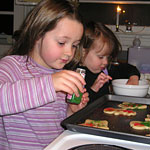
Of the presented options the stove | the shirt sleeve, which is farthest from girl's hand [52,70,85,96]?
the stove

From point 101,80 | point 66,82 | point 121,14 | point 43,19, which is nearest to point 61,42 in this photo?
point 43,19

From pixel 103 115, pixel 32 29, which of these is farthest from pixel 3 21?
pixel 103 115

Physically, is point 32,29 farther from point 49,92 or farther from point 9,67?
point 49,92

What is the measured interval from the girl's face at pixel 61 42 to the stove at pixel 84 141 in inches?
13.3

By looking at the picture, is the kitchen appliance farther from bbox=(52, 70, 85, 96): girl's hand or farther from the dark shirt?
the dark shirt

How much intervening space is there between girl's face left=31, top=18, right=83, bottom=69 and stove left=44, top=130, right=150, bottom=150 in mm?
338

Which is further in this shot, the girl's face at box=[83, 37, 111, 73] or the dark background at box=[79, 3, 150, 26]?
the dark background at box=[79, 3, 150, 26]

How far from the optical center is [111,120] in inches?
36.2

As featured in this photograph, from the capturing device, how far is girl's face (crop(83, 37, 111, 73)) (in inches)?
57.7

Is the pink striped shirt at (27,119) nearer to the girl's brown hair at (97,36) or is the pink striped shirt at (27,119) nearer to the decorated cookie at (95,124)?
the decorated cookie at (95,124)

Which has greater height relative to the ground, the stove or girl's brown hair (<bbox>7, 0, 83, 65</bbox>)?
girl's brown hair (<bbox>7, 0, 83, 65</bbox>)

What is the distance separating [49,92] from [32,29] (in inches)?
15.3

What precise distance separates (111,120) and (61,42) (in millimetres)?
346

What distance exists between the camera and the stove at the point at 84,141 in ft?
2.09
